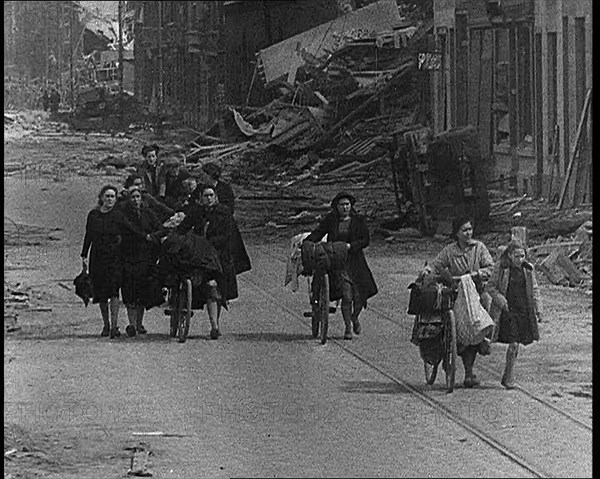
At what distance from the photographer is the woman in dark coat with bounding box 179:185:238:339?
6.84 metres

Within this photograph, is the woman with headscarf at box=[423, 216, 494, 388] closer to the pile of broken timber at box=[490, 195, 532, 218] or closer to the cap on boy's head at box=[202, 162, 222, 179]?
the pile of broken timber at box=[490, 195, 532, 218]

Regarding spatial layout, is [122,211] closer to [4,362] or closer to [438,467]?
[4,362]

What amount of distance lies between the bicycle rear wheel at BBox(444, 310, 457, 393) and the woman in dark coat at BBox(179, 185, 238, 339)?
0.80 metres

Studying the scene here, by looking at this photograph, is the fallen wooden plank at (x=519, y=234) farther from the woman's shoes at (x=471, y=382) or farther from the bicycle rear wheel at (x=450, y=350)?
the woman's shoes at (x=471, y=382)

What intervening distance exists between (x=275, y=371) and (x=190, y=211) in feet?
2.17

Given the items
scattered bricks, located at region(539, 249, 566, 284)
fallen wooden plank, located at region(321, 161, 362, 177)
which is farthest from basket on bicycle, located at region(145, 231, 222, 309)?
scattered bricks, located at region(539, 249, 566, 284)

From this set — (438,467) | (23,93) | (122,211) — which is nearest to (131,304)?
(122,211)

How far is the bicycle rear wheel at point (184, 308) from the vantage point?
6828 mm

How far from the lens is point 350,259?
675 centimetres

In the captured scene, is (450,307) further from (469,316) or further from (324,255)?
(324,255)

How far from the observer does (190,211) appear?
6.80 meters

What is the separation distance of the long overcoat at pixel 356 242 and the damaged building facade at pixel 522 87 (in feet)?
1.50

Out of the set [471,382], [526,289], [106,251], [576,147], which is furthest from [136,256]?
[576,147]

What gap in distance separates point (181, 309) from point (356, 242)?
0.69m
